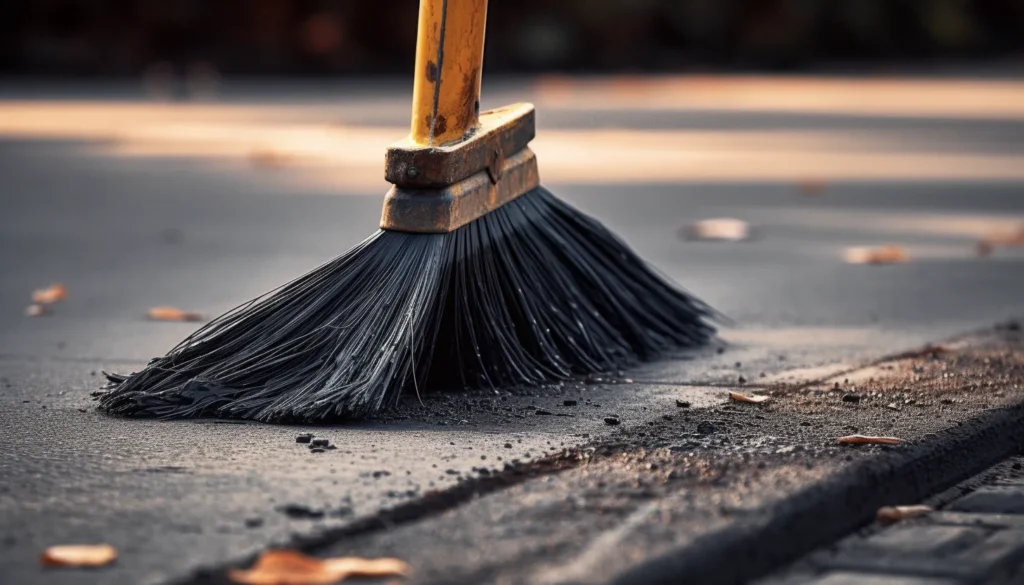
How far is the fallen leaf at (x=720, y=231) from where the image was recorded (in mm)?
6664

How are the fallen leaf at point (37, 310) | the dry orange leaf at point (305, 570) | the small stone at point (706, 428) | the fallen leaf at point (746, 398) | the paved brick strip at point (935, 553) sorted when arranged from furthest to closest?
the fallen leaf at point (37, 310)
the fallen leaf at point (746, 398)
the small stone at point (706, 428)
the paved brick strip at point (935, 553)
the dry orange leaf at point (305, 570)

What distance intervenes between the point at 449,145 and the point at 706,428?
843mm

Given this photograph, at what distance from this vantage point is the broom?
129 inches

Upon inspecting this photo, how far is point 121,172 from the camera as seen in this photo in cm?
953

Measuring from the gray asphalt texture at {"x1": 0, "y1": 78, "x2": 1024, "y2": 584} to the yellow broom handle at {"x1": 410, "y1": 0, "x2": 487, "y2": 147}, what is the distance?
579 millimetres

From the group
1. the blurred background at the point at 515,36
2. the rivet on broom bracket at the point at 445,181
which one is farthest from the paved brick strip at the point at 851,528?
the blurred background at the point at 515,36

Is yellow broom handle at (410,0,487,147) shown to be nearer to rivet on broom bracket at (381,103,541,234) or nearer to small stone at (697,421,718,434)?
rivet on broom bracket at (381,103,541,234)

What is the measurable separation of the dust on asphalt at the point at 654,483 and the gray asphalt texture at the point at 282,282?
0.5 inches

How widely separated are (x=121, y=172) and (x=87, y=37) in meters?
11.8

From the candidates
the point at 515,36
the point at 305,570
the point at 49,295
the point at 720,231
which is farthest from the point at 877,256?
the point at 515,36

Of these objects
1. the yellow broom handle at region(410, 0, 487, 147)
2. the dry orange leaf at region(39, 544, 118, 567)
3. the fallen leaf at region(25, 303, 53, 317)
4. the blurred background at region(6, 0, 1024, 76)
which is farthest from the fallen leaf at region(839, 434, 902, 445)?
the blurred background at region(6, 0, 1024, 76)

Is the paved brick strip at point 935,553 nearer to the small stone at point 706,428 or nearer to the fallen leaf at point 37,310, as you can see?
the small stone at point 706,428

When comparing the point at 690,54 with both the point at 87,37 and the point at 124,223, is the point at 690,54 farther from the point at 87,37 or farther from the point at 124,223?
the point at 124,223

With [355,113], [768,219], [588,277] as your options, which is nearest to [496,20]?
[355,113]
